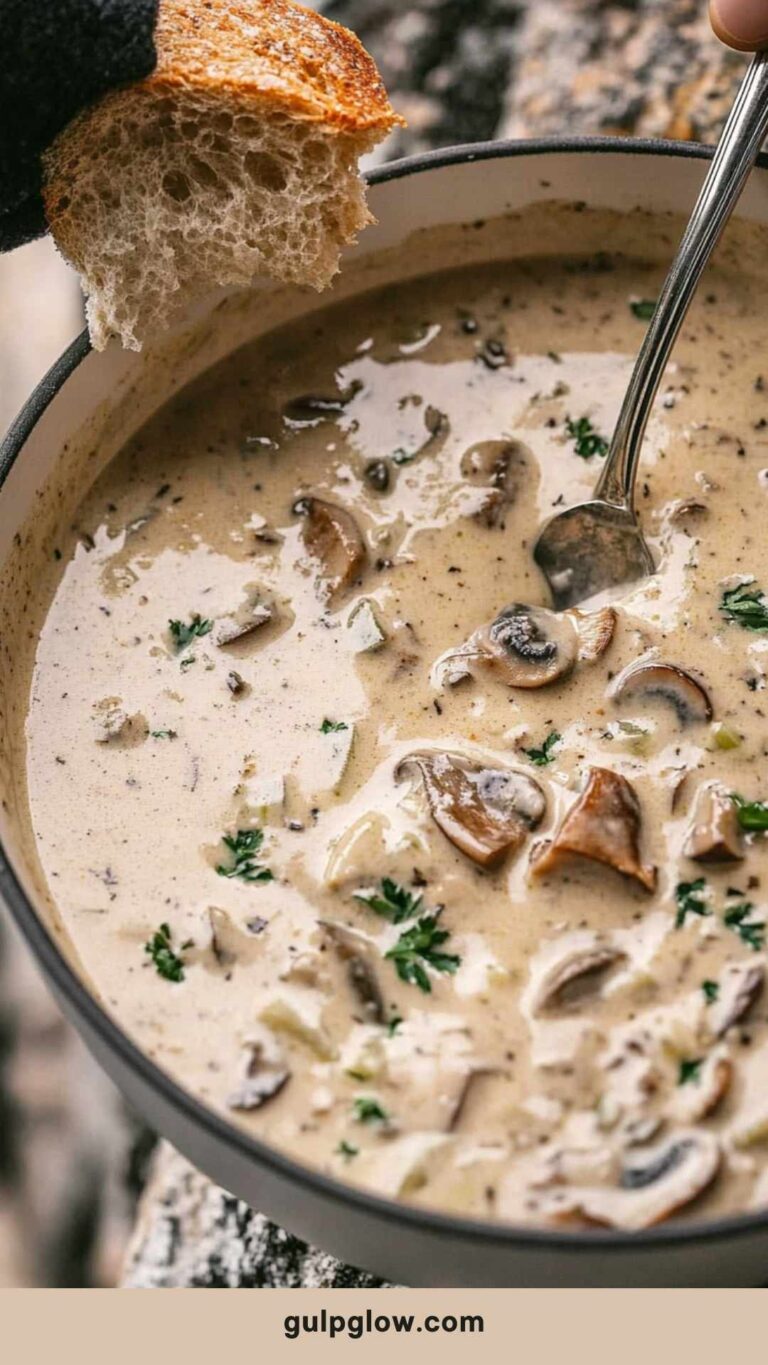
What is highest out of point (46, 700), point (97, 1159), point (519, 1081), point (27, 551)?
point (27, 551)

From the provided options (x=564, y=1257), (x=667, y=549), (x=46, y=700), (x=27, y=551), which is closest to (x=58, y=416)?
(x=27, y=551)

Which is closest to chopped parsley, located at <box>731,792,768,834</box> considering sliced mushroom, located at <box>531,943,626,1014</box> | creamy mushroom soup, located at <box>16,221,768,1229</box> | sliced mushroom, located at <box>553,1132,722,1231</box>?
creamy mushroom soup, located at <box>16,221,768,1229</box>

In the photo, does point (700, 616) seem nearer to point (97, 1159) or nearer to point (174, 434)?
point (174, 434)

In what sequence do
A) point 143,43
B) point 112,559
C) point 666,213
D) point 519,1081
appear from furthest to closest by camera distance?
point 666,213
point 112,559
point 143,43
point 519,1081

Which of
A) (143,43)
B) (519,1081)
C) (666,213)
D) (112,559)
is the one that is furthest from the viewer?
(666,213)

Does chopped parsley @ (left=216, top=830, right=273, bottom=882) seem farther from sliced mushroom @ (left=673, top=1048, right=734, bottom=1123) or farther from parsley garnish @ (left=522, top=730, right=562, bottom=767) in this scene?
sliced mushroom @ (left=673, top=1048, right=734, bottom=1123)

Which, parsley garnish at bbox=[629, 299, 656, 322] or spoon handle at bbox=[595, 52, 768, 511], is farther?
parsley garnish at bbox=[629, 299, 656, 322]

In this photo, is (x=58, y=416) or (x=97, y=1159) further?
(x=97, y=1159)
